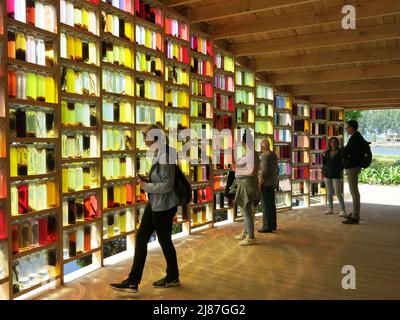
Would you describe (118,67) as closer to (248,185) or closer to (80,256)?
(80,256)

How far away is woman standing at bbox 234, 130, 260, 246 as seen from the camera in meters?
5.82

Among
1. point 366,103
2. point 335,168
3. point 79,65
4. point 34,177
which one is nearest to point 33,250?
point 34,177

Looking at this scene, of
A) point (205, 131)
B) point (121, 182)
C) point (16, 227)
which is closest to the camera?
point (16, 227)

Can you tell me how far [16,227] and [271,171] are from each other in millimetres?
4113

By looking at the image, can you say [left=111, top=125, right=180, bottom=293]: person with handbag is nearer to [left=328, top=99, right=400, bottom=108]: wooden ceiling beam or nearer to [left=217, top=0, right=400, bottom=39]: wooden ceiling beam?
[left=217, top=0, right=400, bottom=39]: wooden ceiling beam

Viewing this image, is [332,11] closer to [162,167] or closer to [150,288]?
[162,167]

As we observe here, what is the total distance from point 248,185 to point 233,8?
254 centimetres

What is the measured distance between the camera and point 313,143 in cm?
1077

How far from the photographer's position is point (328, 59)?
762cm

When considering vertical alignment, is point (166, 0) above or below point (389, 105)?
above

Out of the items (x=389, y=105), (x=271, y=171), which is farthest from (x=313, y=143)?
(x=271, y=171)

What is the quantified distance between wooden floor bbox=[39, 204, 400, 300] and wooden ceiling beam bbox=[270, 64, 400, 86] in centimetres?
296
